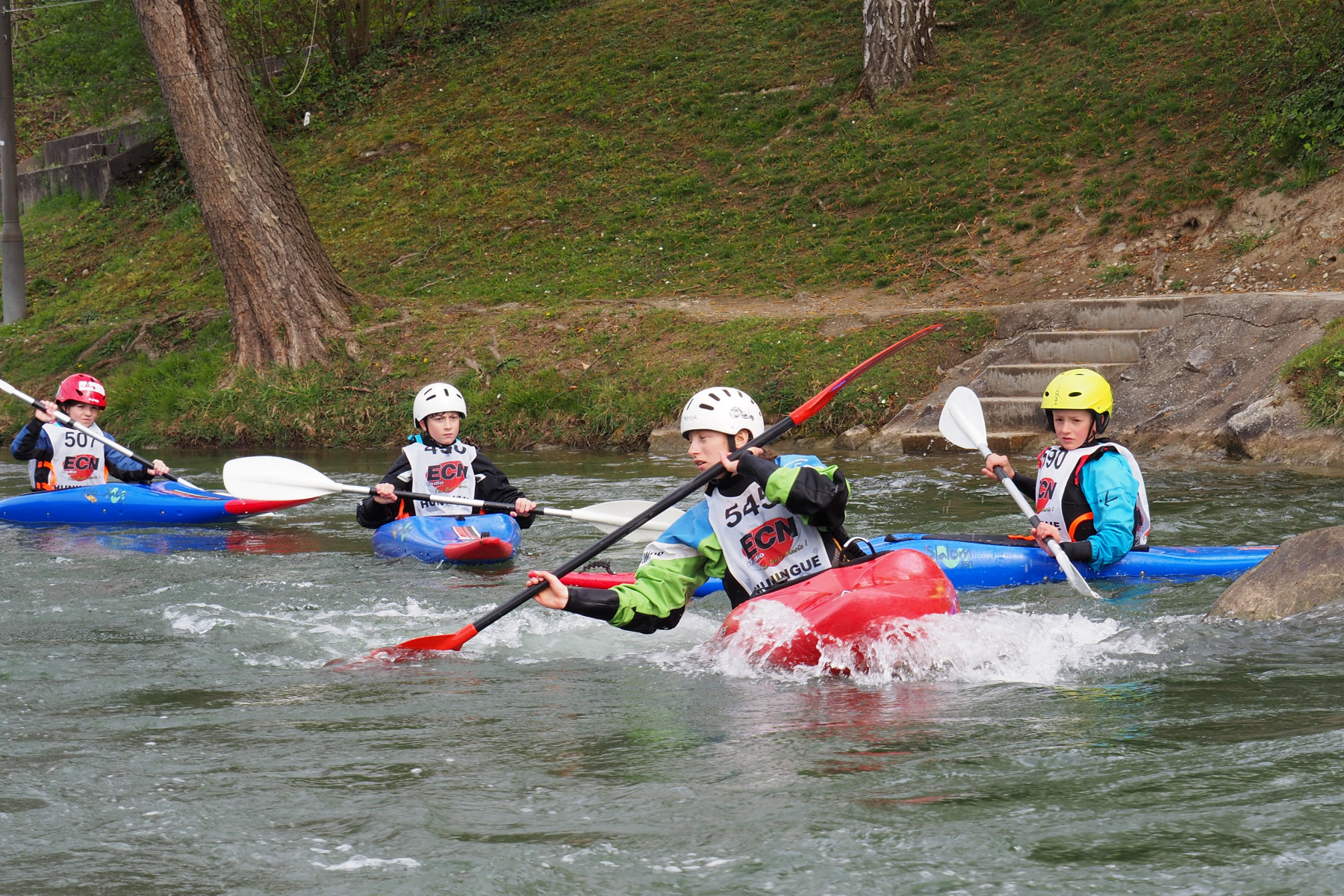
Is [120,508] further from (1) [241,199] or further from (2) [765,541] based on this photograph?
(2) [765,541]

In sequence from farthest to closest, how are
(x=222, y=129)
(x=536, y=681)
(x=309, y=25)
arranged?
(x=309, y=25) → (x=222, y=129) → (x=536, y=681)

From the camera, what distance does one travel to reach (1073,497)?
19.8 ft

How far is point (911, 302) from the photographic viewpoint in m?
13.5

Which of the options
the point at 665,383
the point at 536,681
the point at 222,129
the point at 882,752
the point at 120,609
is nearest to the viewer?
the point at 882,752

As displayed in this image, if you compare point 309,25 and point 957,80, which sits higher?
point 309,25

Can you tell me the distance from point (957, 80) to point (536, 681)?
47.5 ft

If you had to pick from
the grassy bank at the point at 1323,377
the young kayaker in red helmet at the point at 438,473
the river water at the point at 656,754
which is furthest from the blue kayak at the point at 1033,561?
the grassy bank at the point at 1323,377

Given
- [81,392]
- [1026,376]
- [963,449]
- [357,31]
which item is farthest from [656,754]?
[357,31]

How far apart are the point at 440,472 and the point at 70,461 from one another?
3417mm

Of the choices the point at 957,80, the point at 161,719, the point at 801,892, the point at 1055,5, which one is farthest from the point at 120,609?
the point at 1055,5

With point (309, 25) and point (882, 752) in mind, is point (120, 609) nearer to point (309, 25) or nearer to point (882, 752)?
point (882, 752)

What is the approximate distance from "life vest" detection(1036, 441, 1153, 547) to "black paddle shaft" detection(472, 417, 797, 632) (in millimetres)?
1790

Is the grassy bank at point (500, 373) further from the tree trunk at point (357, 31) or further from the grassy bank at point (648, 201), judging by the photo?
the tree trunk at point (357, 31)

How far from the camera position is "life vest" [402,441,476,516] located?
7840 millimetres
